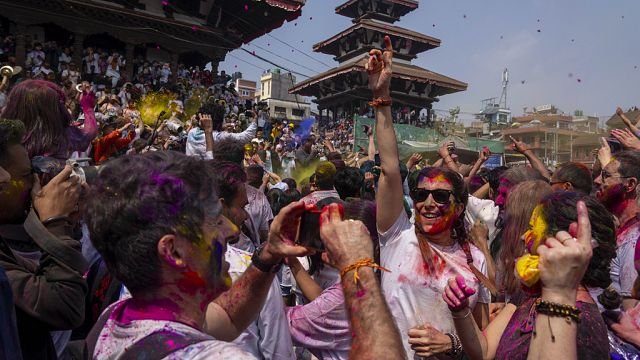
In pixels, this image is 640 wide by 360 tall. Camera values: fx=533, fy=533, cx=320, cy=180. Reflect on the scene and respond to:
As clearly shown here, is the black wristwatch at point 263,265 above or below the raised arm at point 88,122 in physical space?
below

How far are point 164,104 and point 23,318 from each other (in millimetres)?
14200

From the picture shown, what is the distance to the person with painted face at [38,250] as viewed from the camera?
1799mm

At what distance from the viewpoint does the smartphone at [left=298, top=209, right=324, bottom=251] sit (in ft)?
6.20

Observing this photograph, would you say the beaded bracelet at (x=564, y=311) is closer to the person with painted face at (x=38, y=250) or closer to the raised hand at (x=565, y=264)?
the raised hand at (x=565, y=264)

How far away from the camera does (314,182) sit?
5.39 m

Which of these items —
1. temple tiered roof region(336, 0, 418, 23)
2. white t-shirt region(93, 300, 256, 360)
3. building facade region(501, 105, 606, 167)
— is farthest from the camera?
building facade region(501, 105, 606, 167)

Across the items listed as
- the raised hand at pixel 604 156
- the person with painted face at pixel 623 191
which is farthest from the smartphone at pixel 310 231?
the raised hand at pixel 604 156

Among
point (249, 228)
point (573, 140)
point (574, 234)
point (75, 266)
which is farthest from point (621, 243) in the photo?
point (573, 140)

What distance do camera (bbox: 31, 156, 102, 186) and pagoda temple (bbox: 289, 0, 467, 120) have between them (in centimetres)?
2662

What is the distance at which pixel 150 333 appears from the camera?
1.43 metres

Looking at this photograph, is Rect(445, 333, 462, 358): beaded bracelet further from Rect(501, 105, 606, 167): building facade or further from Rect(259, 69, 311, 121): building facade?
Rect(259, 69, 311, 121): building facade

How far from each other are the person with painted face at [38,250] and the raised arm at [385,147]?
153 centimetres

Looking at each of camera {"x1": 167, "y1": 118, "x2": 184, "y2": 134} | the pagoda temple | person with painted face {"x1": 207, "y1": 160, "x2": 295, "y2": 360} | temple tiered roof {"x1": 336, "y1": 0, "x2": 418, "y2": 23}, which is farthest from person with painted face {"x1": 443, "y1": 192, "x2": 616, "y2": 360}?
temple tiered roof {"x1": 336, "y1": 0, "x2": 418, "y2": 23}

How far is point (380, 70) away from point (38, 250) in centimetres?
191
